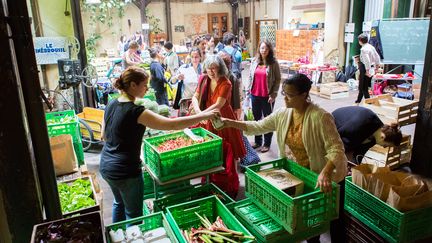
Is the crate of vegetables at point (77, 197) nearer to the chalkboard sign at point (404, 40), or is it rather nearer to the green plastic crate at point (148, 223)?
the green plastic crate at point (148, 223)

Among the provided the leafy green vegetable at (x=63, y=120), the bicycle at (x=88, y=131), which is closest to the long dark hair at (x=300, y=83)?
the leafy green vegetable at (x=63, y=120)

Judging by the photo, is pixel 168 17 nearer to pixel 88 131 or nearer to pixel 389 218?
pixel 88 131

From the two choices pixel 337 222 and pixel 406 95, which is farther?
pixel 406 95

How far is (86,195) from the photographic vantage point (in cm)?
293

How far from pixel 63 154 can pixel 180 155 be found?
1.30m

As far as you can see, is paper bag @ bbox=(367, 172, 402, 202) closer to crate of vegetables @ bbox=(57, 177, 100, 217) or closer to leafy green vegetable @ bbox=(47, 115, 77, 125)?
crate of vegetables @ bbox=(57, 177, 100, 217)

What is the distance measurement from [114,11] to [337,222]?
13.7 m

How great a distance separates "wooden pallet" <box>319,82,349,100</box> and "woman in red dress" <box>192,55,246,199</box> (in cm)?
576

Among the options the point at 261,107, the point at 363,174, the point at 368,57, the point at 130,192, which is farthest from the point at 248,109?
the point at 368,57

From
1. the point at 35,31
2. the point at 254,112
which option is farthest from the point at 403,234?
the point at 35,31

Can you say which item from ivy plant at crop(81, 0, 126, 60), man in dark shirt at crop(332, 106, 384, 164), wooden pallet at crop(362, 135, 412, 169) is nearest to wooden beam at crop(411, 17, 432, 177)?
man in dark shirt at crop(332, 106, 384, 164)

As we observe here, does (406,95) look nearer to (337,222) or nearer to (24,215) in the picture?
(337,222)

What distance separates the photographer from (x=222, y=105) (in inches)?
135

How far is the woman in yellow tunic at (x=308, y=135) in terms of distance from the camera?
2196mm
